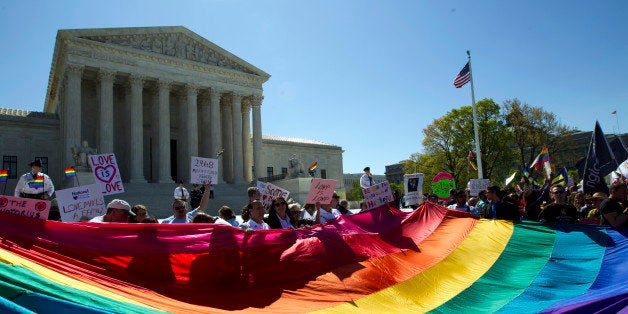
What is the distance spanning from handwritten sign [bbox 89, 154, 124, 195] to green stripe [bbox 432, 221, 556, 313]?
875cm

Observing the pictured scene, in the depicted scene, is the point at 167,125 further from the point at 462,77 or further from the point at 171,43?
the point at 462,77

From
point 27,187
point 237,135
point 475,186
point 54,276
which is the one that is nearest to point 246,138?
point 237,135

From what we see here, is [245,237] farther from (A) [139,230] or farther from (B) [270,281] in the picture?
(A) [139,230]

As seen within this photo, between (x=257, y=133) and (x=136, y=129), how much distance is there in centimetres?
1138

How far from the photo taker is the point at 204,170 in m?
11.8

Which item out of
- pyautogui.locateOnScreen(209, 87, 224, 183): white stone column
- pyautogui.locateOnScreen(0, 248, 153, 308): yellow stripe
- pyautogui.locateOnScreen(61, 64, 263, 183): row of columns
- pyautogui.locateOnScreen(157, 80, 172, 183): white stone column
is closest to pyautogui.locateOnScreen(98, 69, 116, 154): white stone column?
pyautogui.locateOnScreen(61, 64, 263, 183): row of columns

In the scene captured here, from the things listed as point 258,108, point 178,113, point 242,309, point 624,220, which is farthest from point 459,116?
point 242,309

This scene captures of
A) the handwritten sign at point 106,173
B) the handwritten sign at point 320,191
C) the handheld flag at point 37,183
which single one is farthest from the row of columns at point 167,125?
the handwritten sign at point 320,191

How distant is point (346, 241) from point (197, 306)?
3.08m

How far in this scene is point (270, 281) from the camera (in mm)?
5559

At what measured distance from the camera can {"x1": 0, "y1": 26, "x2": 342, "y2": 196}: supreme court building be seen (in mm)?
34438

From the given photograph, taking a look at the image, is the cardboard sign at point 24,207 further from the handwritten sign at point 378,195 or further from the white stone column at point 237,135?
the white stone column at point 237,135

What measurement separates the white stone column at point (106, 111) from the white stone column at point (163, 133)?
4.02 metres

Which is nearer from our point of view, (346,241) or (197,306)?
(197,306)
